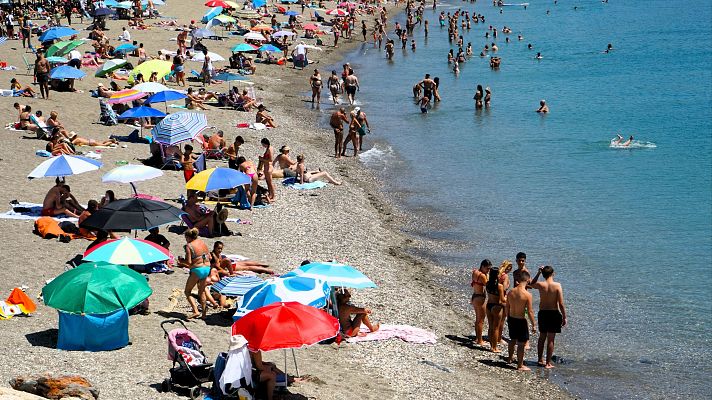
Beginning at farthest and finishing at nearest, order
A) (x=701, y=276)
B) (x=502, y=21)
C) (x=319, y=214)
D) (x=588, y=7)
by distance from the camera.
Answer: (x=588, y=7) → (x=502, y=21) → (x=319, y=214) → (x=701, y=276)

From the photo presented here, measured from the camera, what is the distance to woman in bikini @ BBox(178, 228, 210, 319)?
42.2 ft

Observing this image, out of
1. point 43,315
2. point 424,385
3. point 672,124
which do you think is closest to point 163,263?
point 43,315

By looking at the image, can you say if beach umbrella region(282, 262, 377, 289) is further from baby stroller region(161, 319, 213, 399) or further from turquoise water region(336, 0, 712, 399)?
turquoise water region(336, 0, 712, 399)

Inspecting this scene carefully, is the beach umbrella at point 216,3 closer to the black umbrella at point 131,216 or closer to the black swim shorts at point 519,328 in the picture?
the black umbrella at point 131,216

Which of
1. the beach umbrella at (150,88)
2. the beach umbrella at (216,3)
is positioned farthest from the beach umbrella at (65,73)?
the beach umbrella at (216,3)

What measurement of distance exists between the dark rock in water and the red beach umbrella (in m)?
1.73

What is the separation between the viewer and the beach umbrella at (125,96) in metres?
24.6

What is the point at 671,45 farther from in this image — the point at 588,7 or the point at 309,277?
the point at 309,277

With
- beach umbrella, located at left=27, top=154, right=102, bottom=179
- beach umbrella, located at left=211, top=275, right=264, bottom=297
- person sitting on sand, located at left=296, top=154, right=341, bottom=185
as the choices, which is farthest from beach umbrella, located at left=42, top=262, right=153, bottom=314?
person sitting on sand, located at left=296, top=154, right=341, bottom=185

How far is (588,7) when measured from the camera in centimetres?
8425

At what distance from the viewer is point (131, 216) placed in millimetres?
14281

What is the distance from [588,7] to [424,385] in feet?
256

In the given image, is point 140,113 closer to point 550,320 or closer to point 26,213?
point 26,213

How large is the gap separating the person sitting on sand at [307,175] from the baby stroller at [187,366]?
11.3 m
